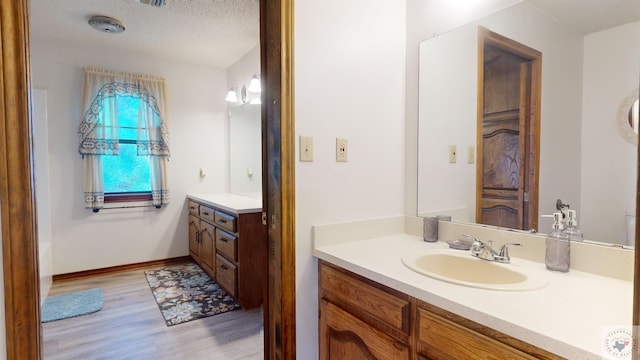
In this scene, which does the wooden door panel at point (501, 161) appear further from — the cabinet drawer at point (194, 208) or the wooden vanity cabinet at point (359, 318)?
the cabinet drawer at point (194, 208)

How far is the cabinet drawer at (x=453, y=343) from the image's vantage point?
0.77 m

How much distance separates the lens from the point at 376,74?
1.59 meters

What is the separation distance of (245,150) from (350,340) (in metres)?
2.84

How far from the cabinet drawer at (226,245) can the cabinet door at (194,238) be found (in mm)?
714

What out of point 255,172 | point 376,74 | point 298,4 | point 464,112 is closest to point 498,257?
point 464,112

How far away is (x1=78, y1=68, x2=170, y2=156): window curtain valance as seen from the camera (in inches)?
129

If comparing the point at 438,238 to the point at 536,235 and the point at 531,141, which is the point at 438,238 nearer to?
the point at 536,235

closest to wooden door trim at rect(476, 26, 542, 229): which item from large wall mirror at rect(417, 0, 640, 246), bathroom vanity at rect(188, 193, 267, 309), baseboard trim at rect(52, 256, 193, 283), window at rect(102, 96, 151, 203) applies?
large wall mirror at rect(417, 0, 640, 246)

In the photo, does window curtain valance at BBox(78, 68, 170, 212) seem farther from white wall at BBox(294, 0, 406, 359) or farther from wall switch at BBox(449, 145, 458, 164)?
wall switch at BBox(449, 145, 458, 164)

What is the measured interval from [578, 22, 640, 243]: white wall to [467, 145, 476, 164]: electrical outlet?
0.41 meters

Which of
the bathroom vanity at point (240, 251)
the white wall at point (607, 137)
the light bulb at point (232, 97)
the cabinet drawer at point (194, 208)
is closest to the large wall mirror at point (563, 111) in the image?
the white wall at point (607, 137)

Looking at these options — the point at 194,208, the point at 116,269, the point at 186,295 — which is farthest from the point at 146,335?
the point at 116,269

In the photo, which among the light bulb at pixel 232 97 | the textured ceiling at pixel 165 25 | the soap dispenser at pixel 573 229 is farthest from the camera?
the light bulb at pixel 232 97

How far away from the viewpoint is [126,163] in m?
3.59
